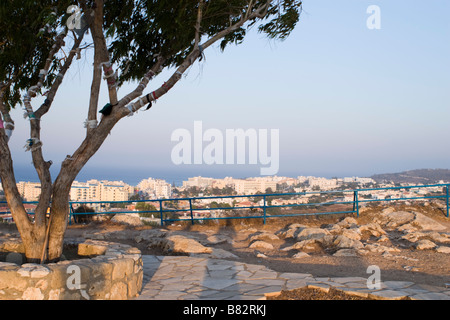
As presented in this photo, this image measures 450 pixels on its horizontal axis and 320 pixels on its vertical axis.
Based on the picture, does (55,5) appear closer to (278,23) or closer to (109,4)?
(109,4)

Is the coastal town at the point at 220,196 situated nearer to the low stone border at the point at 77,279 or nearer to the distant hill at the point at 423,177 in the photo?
the distant hill at the point at 423,177

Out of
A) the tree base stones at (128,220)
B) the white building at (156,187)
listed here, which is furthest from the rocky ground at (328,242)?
the white building at (156,187)

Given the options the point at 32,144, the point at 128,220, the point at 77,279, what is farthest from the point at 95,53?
the point at 128,220

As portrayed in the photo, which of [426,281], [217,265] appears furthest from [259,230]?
[426,281]

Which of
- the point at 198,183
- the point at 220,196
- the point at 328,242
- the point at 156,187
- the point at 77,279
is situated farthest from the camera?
the point at 156,187

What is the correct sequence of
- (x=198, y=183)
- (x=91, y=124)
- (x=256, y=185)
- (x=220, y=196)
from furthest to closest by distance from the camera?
(x=198, y=183) → (x=256, y=185) → (x=220, y=196) → (x=91, y=124)

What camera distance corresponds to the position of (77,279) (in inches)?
180

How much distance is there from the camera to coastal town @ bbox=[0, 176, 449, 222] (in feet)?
38.1

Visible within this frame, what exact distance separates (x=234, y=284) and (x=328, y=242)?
4176 millimetres

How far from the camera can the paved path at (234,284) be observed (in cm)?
518

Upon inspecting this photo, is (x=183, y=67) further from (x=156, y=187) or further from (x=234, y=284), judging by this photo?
(x=156, y=187)

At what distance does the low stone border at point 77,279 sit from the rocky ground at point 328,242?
110 inches

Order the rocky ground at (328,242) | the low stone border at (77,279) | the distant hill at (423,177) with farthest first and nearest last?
the distant hill at (423,177)
the rocky ground at (328,242)
the low stone border at (77,279)

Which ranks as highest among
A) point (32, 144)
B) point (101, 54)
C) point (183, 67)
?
point (101, 54)
